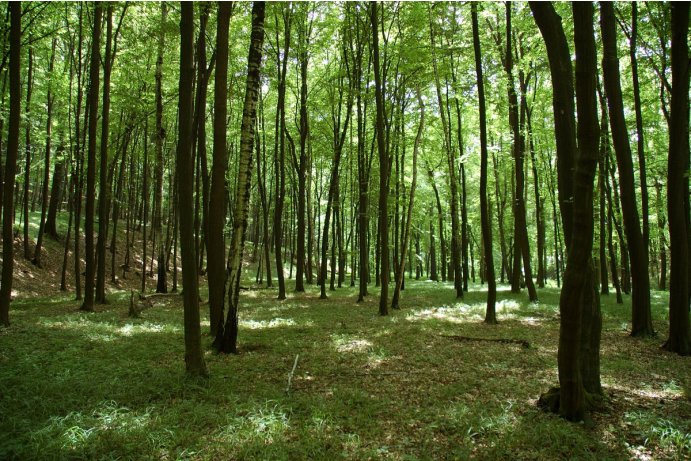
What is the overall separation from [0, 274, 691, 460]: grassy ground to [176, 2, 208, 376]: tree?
0.52 metres

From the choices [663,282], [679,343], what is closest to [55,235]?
[679,343]

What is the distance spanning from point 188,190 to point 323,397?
3.90 metres

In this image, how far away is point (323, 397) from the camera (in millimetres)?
5797

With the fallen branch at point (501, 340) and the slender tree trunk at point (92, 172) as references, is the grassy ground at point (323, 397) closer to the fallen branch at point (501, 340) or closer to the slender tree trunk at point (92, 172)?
the fallen branch at point (501, 340)

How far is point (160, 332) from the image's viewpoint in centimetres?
1012

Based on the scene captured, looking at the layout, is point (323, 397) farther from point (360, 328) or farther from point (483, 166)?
point (483, 166)

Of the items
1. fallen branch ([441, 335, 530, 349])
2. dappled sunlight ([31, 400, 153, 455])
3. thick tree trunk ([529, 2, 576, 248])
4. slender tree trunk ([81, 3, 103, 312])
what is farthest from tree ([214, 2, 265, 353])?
slender tree trunk ([81, 3, 103, 312])

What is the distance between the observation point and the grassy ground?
13.8 feet

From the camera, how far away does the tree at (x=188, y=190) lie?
238 inches

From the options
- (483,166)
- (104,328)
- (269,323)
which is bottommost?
(269,323)

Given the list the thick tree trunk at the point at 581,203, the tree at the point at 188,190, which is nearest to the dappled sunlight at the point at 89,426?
the tree at the point at 188,190

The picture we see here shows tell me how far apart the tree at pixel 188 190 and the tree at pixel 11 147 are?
616 cm

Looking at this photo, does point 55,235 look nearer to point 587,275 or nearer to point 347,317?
→ point 347,317

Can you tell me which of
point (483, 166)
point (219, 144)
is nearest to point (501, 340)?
point (483, 166)
